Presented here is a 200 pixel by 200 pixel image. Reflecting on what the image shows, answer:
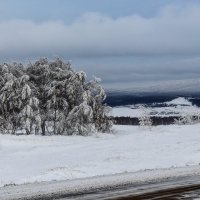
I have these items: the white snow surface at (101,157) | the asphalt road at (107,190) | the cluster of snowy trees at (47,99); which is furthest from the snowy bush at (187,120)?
the asphalt road at (107,190)

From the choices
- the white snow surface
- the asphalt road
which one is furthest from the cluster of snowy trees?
the asphalt road

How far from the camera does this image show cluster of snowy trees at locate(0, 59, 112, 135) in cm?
5084

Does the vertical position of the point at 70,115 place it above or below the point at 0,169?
above

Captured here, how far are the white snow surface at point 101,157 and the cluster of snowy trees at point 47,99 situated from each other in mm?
10133

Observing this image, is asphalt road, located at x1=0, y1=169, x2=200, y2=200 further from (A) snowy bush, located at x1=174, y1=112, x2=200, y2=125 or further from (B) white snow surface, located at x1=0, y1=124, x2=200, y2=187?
(A) snowy bush, located at x1=174, y1=112, x2=200, y2=125

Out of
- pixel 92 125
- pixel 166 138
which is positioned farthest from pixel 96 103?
pixel 166 138

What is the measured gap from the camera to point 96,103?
176 feet

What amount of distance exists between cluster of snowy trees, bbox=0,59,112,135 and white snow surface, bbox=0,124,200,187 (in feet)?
33.2

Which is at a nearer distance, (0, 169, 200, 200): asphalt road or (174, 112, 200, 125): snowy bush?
(0, 169, 200, 200): asphalt road

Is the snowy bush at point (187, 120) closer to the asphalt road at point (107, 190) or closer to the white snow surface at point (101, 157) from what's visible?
the white snow surface at point (101, 157)

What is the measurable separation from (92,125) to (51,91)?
5542mm

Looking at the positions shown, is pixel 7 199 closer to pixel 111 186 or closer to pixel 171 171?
pixel 111 186

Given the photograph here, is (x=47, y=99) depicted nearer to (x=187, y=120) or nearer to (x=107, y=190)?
(x=107, y=190)

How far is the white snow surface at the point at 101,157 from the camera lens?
19844mm
